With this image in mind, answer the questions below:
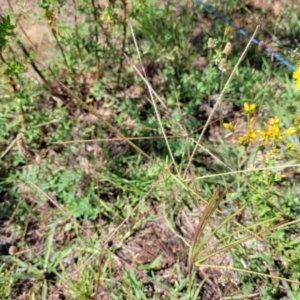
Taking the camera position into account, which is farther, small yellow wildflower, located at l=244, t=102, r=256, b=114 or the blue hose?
the blue hose

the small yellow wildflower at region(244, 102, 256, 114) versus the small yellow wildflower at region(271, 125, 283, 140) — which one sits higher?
the small yellow wildflower at region(244, 102, 256, 114)

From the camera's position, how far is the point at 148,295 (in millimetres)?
1720

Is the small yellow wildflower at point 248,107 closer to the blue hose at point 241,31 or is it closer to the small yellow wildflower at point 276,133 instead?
the small yellow wildflower at point 276,133

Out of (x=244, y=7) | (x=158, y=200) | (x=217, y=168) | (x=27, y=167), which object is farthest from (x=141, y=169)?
(x=244, y=7)

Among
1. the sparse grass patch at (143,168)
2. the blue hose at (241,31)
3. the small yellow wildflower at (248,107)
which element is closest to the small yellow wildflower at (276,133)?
the sparse grass patch at (143,168)

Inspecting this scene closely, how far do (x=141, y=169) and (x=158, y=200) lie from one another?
178mm

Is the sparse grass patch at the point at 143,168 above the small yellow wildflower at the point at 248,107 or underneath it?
underneath

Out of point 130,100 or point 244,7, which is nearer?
point 130,100

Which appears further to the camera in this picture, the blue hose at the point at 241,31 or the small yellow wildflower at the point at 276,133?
the blue hose at the point at 241,31

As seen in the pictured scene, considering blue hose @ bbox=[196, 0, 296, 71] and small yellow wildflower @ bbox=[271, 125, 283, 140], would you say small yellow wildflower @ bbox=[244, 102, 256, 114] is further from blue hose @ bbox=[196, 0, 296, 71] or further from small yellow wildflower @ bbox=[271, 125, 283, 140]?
blue hose @ bbox=[196, 0, 296, 71]

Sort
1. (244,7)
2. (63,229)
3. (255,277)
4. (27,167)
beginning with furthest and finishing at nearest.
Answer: (244,7), (27,167), (63,229), (255,277)

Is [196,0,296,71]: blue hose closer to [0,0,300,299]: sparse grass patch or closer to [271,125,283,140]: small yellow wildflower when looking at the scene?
[0,0,300,299]: sparse grass patch

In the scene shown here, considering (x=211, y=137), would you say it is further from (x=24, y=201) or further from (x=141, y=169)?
(x=24, y=201)

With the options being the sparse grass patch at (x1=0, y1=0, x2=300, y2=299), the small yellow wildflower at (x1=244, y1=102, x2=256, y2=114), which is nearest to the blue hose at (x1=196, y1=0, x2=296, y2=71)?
the sparse grass patch at (x1=0, y1=0, x2=300, y2=299)
